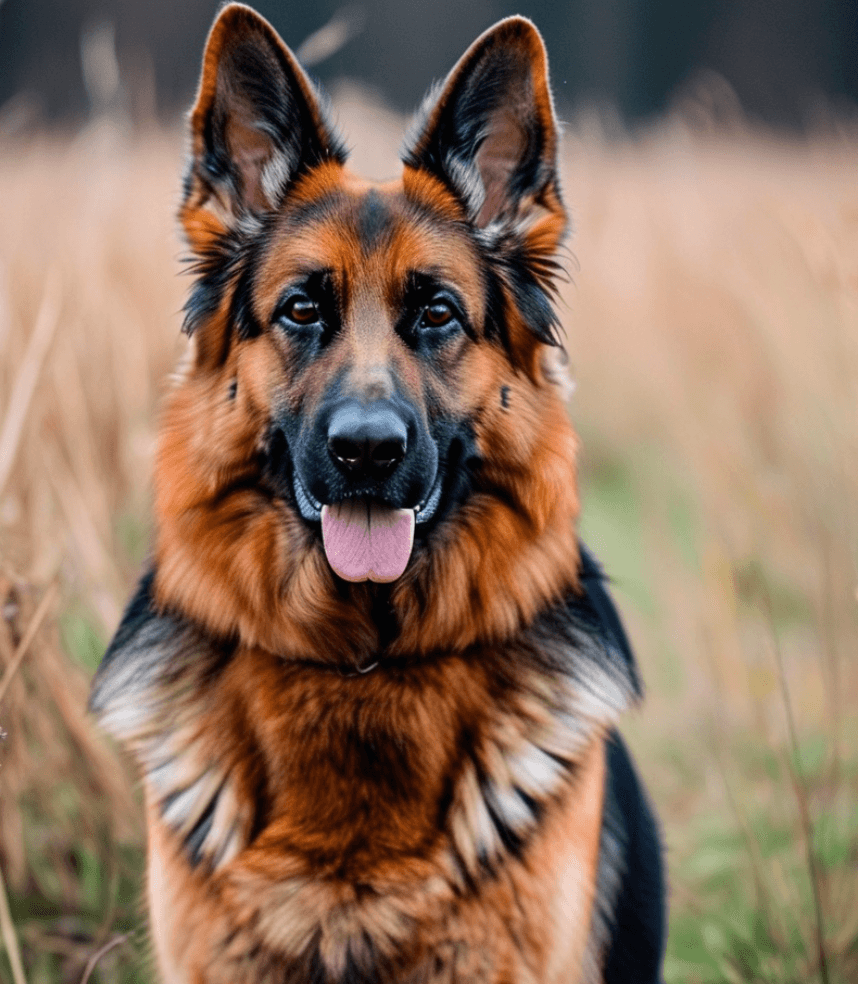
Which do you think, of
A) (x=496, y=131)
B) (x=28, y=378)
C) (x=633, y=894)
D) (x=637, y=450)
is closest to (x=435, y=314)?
(x=496, y=131)

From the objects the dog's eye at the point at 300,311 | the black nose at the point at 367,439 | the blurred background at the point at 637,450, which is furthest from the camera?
the blurred background at the point at 637,450

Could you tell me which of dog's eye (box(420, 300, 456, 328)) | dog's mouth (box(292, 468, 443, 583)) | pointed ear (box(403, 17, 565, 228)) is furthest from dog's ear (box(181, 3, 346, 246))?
dog's mouth (box(292, 468, 443, 583))

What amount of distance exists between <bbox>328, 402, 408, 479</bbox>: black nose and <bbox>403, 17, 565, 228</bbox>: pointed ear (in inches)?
27.2

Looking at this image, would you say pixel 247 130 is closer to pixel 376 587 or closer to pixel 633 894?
pixel 376 587

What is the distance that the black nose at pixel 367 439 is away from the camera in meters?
1.98

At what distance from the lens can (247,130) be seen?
2.34 metres

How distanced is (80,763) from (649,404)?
4.65m

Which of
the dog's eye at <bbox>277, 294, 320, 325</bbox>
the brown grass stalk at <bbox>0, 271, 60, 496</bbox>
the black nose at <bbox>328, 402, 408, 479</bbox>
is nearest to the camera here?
the black nose at <bbox>328, 402, 408, 479</bbox>

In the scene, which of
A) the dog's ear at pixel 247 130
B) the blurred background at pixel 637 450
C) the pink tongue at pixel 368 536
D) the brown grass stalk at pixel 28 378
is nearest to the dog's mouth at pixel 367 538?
the pink tongue at pixel 368 536

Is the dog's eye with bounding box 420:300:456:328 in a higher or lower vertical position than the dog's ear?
lower

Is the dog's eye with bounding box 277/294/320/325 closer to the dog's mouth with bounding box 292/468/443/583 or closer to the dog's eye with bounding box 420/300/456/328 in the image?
the dog's eye with bounding box 420/300/456/328

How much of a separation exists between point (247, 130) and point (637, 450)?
4902 millimetres

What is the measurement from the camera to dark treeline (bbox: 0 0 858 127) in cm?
632

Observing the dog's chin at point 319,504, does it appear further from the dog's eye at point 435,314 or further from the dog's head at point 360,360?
the dog's eye at point 435,314
